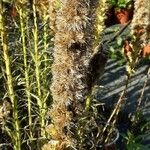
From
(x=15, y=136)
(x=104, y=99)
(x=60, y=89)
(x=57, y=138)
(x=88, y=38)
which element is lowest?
(x=104, y=99)

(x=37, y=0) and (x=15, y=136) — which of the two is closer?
(x=15, y=136)

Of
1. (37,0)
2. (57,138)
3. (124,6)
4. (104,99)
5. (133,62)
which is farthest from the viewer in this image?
(124,6)

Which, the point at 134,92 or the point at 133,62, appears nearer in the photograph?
the point at 133,62

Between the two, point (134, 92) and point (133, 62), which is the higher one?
point (133, 62)

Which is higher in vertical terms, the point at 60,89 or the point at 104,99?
the point at 60,89

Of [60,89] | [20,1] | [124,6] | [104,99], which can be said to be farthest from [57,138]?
[124,6]

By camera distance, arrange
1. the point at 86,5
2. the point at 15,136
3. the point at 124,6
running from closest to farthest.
Result: the point at 86,5
the point at 15,136
the point at 124,6

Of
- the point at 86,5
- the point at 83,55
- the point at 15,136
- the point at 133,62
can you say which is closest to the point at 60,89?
the point at 83,55

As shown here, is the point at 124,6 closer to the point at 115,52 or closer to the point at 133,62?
the point at 115,52

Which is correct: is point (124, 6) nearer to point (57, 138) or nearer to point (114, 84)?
point (114, 84)
